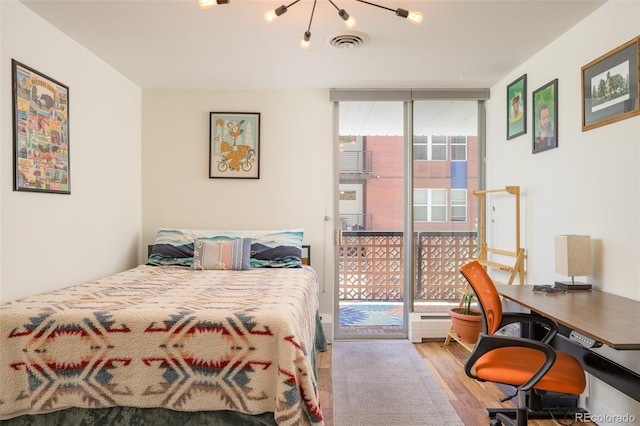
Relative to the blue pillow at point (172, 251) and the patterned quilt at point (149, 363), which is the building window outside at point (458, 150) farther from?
the patterned quilt at point (149, 363)

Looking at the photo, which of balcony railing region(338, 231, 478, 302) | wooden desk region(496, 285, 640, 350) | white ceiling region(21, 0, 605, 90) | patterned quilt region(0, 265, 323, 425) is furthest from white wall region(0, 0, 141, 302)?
wooden desk region(496, 285, 640, 350)

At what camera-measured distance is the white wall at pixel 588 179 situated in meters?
2.09

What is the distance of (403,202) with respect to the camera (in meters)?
3.96

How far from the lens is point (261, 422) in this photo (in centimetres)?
178

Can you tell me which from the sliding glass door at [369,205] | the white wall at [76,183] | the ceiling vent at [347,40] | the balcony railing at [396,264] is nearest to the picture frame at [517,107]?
the sliding glass door at [369,205]

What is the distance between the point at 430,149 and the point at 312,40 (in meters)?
1.73

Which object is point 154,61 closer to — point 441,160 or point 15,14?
point 15,14

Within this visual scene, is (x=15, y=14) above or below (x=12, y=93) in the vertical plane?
above

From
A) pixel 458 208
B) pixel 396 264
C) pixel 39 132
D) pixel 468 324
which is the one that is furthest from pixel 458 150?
pixel 39 132

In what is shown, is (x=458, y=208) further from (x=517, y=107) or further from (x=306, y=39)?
(x=306, y=39)

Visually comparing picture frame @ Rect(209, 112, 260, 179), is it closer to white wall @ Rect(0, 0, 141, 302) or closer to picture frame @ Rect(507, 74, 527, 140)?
white wall @ Rect(0, 0, 141, 302)

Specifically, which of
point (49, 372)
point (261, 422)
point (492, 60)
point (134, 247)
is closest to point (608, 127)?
point (492, 60)

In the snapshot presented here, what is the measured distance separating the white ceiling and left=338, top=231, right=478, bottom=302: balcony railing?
1.51m

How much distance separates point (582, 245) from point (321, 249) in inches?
86.8
